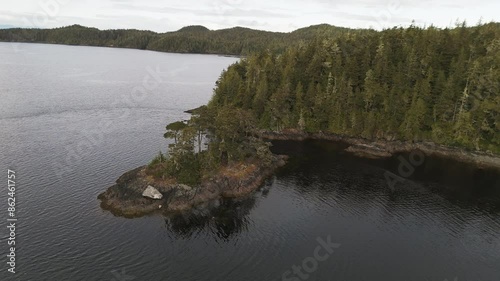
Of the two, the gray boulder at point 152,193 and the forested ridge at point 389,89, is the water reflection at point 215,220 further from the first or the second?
the forested ridge at point 389,89

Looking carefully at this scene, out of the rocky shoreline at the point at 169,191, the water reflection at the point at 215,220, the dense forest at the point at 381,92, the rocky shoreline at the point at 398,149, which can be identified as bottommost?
the water reflection at the point at 215,220

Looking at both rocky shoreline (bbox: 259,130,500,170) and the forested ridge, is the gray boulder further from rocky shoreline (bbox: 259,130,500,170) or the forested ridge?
the forested ridge

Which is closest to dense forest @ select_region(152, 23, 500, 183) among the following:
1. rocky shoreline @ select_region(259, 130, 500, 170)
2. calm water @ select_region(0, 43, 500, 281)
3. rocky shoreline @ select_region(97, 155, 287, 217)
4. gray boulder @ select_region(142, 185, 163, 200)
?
rocky shoreline @ select_region(259, 130, 500, 170)

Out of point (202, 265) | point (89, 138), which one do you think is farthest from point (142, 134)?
point (202, 265)

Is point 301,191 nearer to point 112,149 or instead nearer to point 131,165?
point 131,165

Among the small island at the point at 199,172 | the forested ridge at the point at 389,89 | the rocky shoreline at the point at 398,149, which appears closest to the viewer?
the small island at the point at 199,172

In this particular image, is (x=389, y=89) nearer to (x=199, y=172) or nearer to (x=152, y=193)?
(x=199, y=172)

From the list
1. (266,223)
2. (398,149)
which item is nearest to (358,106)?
(398,149)

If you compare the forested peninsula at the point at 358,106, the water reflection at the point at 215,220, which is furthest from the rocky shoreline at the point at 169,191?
the water reflection at the point at 215,220
